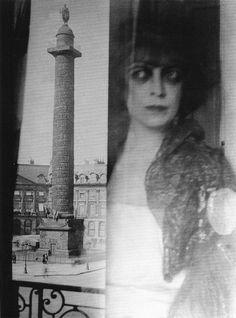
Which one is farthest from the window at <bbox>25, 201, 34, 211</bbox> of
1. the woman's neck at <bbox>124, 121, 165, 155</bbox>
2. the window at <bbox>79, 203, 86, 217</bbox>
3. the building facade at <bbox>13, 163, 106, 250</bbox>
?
the woman's neck at <bbox>124, 121, 165, 155</bbox>

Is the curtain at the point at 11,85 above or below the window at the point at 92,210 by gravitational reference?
above

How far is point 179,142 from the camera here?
1747 millimetres

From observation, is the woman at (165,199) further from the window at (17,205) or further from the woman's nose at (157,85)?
the window at (17,205)

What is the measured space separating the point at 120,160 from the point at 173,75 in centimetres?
44

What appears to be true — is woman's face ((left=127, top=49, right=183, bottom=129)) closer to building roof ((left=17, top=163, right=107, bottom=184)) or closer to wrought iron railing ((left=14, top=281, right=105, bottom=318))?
building roof ((left=17, top=163, right=107, bottom=184))

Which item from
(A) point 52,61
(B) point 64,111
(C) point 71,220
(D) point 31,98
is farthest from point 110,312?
(A) point 52,61

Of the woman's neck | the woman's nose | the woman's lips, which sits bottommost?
the woman's neck

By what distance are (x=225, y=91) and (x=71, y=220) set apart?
0.88 meters

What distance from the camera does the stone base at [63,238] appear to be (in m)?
1.81

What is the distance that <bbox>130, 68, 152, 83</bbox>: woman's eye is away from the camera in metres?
1.77

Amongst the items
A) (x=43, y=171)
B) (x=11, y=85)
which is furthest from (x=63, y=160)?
(x=11, y=85)

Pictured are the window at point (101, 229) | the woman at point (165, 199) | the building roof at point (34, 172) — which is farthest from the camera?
the building roof at point (34, 172)

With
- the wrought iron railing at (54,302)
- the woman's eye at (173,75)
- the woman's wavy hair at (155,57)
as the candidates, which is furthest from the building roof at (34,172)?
the woman's eye at (173,75)

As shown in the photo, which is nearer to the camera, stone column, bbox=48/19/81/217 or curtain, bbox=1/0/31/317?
stone column, bbox=48/19/81/217
